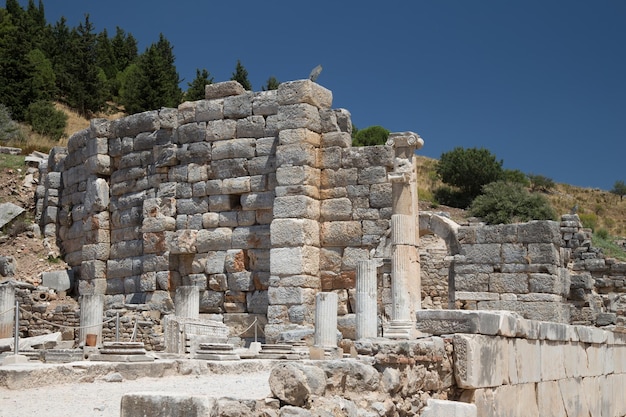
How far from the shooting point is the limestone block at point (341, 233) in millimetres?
15898

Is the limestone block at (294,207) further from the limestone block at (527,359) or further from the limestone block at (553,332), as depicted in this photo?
the limestone block at (527,359)

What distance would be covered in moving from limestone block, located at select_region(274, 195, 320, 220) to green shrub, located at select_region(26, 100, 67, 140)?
20634 millimetres

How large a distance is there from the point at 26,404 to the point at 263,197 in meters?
9.24

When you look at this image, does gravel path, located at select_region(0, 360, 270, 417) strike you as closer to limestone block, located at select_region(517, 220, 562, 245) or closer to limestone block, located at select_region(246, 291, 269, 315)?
limestone block, located at select_region(246, 291, 269, 315)

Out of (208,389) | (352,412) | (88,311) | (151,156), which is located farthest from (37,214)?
(352,412)

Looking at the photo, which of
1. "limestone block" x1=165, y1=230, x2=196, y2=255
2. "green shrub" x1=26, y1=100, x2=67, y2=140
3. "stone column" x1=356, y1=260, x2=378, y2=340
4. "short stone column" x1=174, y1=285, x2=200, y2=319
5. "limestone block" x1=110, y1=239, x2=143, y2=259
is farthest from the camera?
"green shrub" x1=26, y1=100, x2=67, y2=140

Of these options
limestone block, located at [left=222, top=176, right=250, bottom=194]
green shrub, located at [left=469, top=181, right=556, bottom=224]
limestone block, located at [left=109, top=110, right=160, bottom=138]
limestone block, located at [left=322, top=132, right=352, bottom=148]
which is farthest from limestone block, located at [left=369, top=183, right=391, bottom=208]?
green shrub, located at [left=469, top=181, right=556, bottom=224]

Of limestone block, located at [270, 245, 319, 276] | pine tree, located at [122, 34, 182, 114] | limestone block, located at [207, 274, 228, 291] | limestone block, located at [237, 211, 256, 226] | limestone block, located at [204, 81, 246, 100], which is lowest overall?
limestone block, located at [207, 274, 228, 291]

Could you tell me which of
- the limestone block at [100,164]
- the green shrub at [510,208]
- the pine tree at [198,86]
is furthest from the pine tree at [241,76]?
the limestone block at [100,164]

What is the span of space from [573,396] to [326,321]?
504cm

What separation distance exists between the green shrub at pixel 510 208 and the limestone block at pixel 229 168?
19.3 m

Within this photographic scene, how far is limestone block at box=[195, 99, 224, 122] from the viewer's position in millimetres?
17062

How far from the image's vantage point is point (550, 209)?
35594 mm

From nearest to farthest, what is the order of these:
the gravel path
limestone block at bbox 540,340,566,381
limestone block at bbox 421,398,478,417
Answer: limestone block at bbox 421,398,478,417
the gravel path
limestone block at bbox 540,340,566,381
